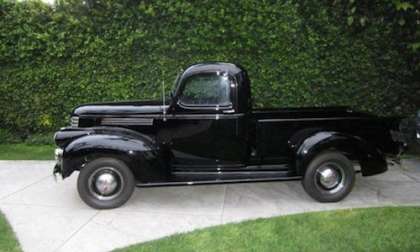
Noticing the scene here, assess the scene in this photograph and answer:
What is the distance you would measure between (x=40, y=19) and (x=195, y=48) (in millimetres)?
3045

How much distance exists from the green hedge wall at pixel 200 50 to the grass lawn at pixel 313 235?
3.53m

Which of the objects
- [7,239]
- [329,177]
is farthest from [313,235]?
[7,239]

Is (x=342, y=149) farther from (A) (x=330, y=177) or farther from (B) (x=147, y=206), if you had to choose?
(B) (x=147, y=206)

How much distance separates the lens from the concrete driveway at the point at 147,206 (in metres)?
4.29

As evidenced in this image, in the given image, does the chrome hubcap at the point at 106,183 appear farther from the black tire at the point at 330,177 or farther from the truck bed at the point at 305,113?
the black tire at the point at 330,177

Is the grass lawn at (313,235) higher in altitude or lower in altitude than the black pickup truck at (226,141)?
lower

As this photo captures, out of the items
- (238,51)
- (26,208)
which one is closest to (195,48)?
(238,51)

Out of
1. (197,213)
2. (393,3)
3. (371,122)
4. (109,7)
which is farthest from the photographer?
(109,7)

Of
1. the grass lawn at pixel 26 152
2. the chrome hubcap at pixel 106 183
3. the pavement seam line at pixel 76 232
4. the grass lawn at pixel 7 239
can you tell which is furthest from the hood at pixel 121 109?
the grass lawn at pixel 26 152

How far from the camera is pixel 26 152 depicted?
792cm

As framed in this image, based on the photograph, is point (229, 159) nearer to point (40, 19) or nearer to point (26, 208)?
point (26, 208)

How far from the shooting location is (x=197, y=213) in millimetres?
4898

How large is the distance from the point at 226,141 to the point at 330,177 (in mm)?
1393

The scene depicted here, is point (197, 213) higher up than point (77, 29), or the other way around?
point (77, 29)
